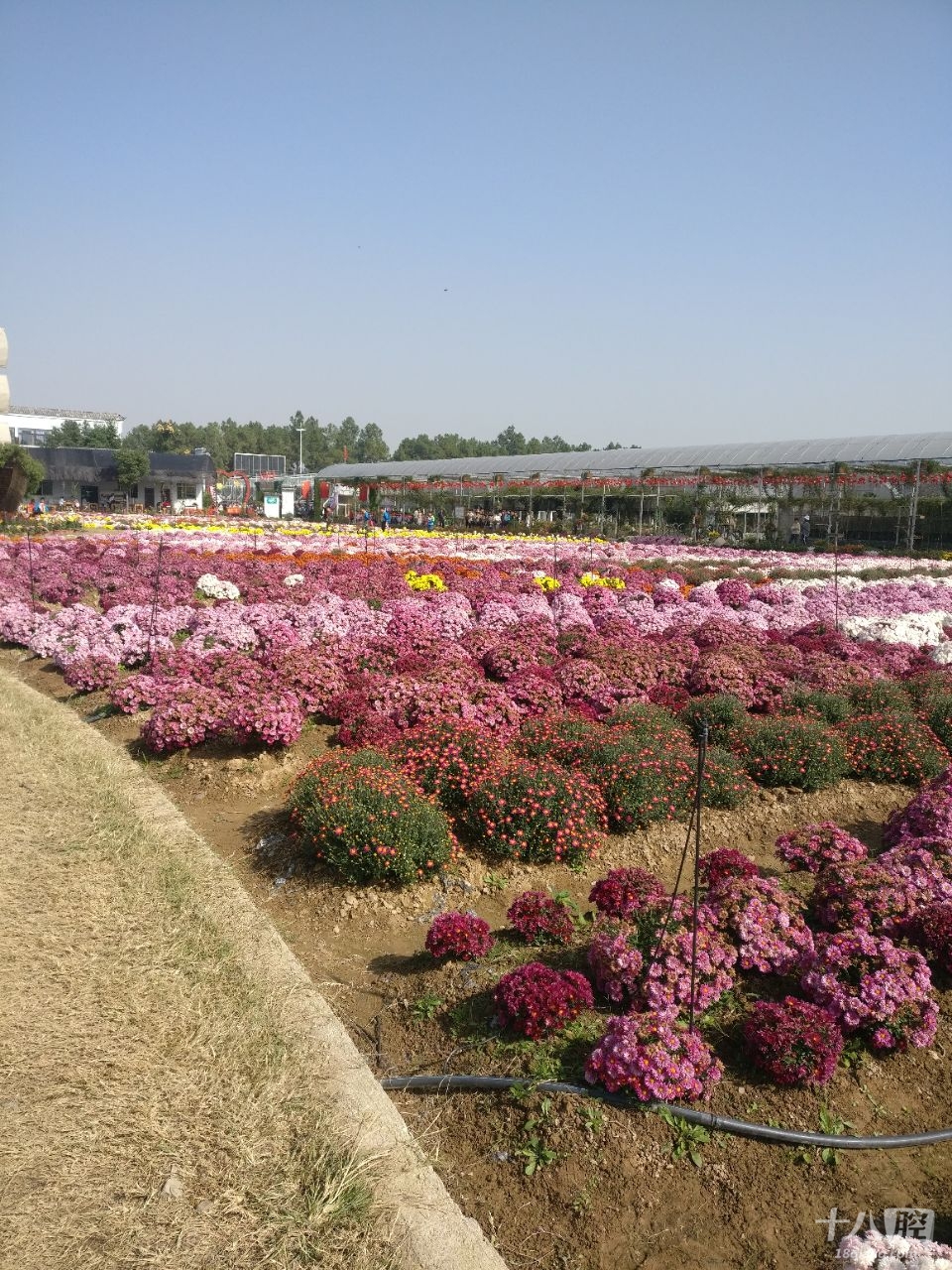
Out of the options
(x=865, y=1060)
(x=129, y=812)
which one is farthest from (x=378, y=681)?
(x=865, y=1060)

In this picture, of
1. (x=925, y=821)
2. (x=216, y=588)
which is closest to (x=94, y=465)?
(x=216, y=588)

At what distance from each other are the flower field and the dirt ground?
0.12ft

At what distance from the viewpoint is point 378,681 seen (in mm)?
8859

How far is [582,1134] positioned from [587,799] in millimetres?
3010

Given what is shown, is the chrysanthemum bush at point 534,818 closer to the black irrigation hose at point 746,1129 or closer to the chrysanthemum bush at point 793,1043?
the chrysanthemum bush at point 793,1043

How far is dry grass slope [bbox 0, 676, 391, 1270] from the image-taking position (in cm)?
312

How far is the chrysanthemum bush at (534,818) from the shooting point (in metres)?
6.42

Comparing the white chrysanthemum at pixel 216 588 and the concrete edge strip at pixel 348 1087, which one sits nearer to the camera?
the concrete edge strip at pixel 348 1087

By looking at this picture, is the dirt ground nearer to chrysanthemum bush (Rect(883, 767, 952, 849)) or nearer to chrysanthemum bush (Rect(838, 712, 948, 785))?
chrysanthemum bush (Rect(883, 767, 952, 849))

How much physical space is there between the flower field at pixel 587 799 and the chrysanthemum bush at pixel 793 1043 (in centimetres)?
1

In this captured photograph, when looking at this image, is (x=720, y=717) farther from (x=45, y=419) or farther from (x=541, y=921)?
(x=45, y=419)

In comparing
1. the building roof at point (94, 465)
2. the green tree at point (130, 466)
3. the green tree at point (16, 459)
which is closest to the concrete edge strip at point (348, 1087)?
the green tree at point (16, 459)

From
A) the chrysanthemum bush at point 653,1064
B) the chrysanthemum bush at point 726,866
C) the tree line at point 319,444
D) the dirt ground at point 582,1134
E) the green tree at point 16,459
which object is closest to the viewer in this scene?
the dirt ground at point 582,1134

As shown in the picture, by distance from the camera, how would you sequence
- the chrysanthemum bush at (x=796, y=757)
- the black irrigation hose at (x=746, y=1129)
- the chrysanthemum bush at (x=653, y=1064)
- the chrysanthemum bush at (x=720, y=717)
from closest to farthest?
the black irrigation hose at (x=746, y=1129) → the chrysanthemum bush at (x=653, y=1064) → the chrysanthemum bush at (x=796, y=757) → the chrysanthemum bush at (x=720, y=717)
